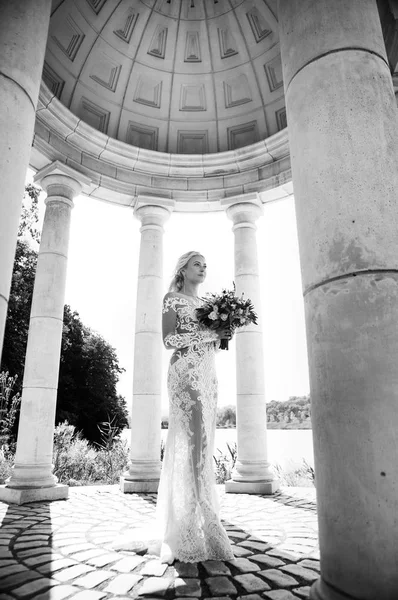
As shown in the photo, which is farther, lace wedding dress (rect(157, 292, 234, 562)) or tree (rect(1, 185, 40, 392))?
tree (rect(1, 185, 40, 392))

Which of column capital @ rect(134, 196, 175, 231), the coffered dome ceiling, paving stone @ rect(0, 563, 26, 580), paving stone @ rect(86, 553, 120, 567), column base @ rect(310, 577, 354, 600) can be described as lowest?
paving stone @ rect(86, 553, 120, 567)

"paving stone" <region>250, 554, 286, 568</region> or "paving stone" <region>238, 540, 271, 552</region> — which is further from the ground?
"paving stone" <region>250, 554, 286, 568</region>

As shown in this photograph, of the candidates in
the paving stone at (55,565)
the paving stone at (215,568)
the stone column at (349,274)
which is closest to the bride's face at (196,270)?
the stone column at (349,274)

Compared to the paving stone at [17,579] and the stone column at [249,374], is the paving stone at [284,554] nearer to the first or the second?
the paving stone at [17,579]

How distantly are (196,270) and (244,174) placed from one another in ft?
65.4

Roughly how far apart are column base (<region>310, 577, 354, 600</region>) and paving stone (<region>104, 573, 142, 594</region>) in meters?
5.36

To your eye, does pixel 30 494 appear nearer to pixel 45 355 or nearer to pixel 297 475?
pixel 45 355

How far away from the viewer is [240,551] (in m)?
14.7

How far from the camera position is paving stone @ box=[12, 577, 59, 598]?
10766 mm

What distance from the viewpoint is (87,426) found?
8194 cm

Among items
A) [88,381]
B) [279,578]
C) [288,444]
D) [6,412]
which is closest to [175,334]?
[279,578]

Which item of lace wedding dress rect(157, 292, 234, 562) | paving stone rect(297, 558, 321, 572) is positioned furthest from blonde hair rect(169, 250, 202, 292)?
paving stone rect(297, 558, 321, 572)

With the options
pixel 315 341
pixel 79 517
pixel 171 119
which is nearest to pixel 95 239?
pixel 171 119

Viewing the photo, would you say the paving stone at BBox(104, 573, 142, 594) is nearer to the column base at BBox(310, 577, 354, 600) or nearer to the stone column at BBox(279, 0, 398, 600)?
the column base at BBox(310, 577, 354, 600)
